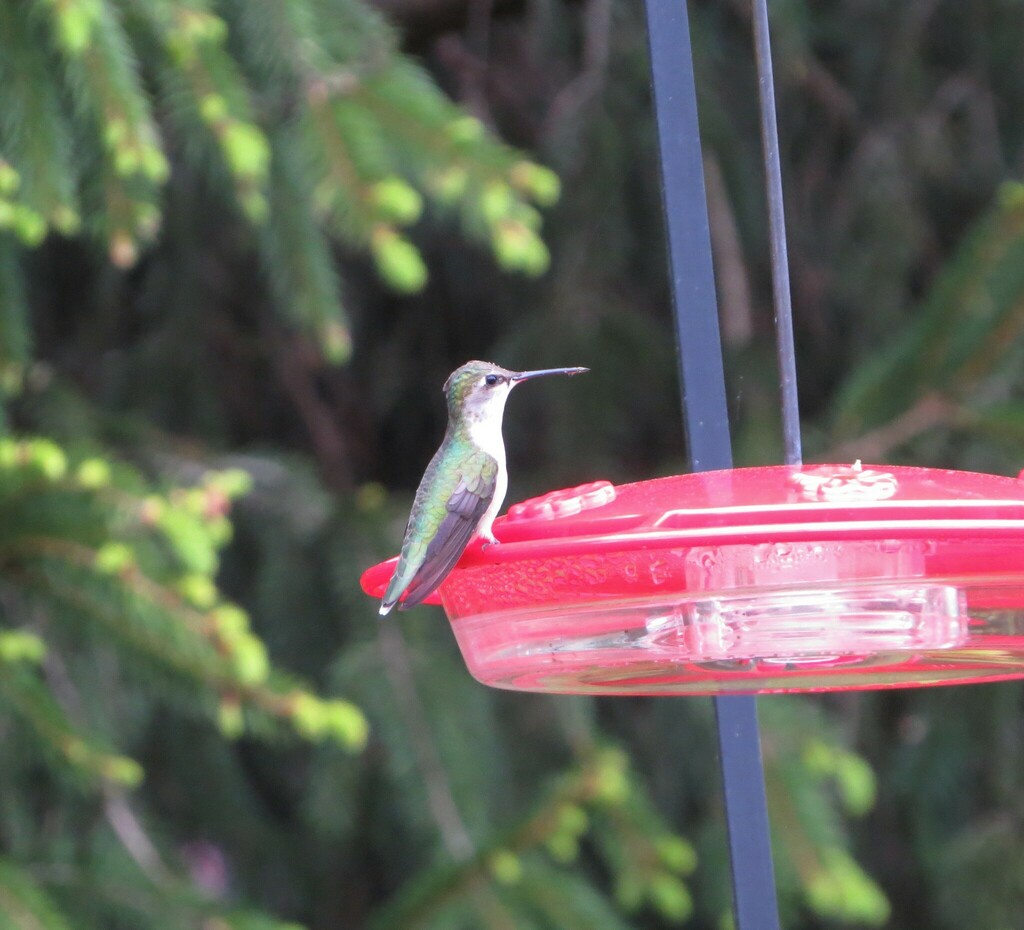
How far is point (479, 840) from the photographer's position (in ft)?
9.78

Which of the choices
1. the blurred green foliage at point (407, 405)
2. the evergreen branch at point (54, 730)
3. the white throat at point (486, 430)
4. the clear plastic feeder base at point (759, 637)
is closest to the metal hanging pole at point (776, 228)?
the clear plastic feeder base at point (759, 637)

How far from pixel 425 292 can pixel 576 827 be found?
1909mm

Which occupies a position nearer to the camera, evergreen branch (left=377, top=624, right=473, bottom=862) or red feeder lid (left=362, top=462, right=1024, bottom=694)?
red feeder lid (left=362, top=462, right=1024, bottom=694)

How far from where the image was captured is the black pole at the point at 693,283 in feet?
5.03

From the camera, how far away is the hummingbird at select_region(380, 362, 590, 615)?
156 centimetres

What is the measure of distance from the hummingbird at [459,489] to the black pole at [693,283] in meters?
A: 0.29

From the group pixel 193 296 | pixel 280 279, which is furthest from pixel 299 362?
pixel 280 279

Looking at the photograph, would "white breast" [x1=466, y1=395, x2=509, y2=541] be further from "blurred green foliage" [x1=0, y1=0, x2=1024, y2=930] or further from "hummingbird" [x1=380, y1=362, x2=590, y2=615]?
"blurred green foliage" [x1=0, y1=0, x2=1024, y2=930]

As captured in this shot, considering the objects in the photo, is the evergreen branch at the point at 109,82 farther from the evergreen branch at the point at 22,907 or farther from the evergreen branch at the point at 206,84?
the evergreen branch at the point at 22,907

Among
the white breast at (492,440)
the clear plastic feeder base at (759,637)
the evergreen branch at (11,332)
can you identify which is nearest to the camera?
the clear plastic feeder base at (759,637)

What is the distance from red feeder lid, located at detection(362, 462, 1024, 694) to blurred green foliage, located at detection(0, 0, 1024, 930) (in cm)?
87

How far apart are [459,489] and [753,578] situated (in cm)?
60

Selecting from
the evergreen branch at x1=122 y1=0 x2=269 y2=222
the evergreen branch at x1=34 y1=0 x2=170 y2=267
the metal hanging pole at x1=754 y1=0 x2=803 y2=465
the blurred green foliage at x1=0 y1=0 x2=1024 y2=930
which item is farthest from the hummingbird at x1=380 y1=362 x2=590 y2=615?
the evergreen branch at x1=34 y1=0 x2=170 y2=267

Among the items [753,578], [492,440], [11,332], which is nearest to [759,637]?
[753,578]
